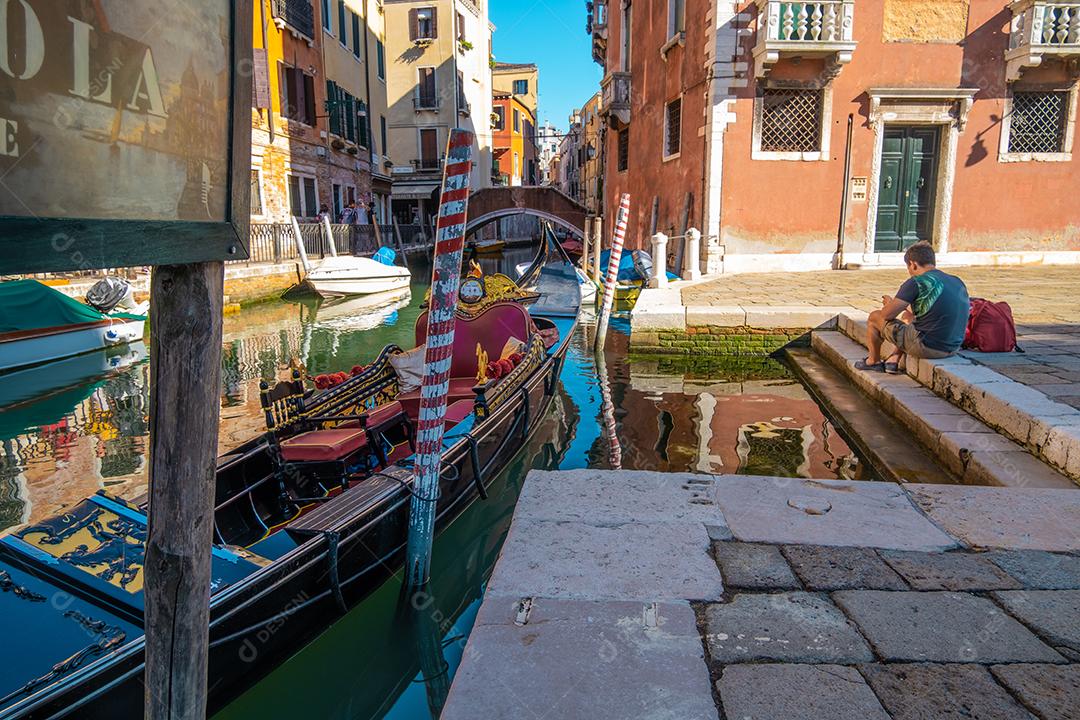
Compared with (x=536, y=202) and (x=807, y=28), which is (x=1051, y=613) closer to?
(x=807, y=28)

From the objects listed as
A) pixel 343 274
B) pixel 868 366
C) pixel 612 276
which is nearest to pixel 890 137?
pixel 612 276

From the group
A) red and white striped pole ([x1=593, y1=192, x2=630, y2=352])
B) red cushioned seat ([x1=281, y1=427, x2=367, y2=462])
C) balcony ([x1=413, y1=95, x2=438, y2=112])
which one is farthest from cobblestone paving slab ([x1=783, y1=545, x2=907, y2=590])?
balcony ([x1=413, y1=95, x2=438, y2=112])

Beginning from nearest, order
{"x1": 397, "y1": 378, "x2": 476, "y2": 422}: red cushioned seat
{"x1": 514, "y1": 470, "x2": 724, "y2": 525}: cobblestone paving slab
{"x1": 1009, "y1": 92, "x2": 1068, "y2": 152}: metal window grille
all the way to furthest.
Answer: {"x1": 514, "y1": 470, "x2": 724, "y2": 525}: cobblestone paving slab < {"x1": 397, "y1": 378, "x2": 476, "y2": 422}: red cushioned seat < {"x1": 1009, "y1": 92, "x2": 1068, "y2": 152}: metal window grille

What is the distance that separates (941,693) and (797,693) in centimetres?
32

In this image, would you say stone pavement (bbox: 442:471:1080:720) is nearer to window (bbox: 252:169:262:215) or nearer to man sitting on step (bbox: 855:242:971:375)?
man sitting on step (bbox: 855:242:971:375)

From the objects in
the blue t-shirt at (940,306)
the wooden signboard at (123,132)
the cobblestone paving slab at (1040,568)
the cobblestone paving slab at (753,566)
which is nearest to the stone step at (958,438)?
the blue t-shirt at (940,306)

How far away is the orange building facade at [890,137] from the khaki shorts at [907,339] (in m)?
6.10

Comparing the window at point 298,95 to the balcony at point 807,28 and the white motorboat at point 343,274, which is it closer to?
the white motorboat at point 343,274

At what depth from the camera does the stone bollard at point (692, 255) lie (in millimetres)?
10805

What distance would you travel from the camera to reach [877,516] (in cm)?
241

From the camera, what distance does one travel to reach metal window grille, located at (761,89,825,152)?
35.7ft

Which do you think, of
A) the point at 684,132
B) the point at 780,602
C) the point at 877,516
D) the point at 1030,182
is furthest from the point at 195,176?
the point at 1030,182

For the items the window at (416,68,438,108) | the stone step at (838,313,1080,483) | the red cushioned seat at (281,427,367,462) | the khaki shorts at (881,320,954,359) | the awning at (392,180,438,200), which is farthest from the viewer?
the awning at (392,180,438,200)

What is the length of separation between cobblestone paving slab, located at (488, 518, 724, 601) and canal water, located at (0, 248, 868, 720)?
32.3 inches
